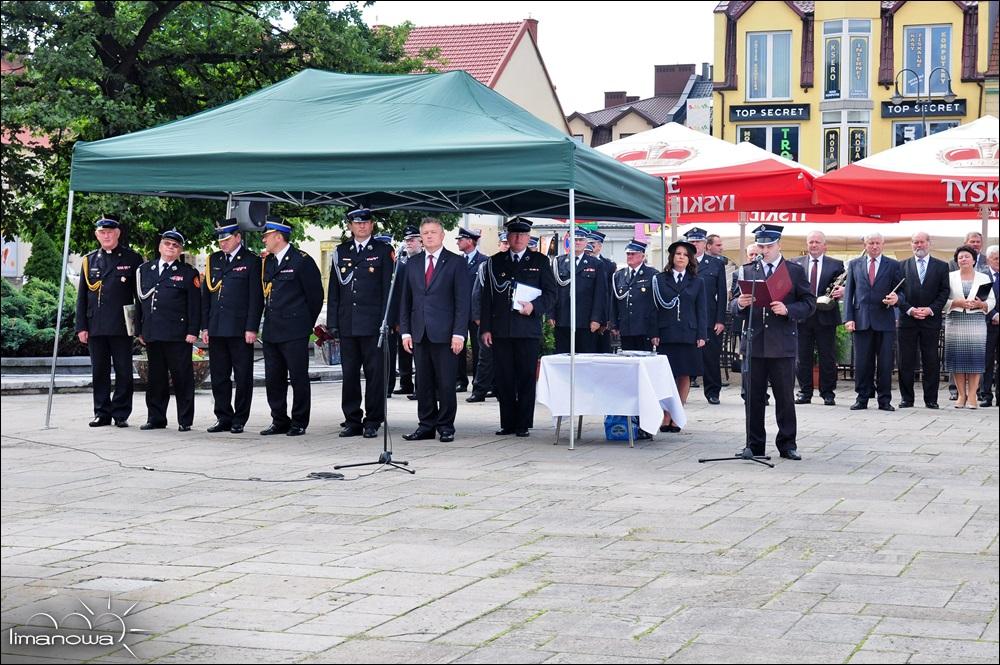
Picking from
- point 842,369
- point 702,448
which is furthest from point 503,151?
point 842,369

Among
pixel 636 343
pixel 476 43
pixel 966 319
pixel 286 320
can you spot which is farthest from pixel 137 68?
pixel 476 43

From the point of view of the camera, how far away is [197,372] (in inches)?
687

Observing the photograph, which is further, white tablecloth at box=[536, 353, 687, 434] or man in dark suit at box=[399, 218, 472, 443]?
A: man in dark suit at box=[399, 218, 472, 443]

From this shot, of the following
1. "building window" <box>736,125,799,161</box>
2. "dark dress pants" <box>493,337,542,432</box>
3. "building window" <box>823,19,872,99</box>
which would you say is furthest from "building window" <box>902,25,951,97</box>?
"dark dress pants" <box>493,337,542,432</box>

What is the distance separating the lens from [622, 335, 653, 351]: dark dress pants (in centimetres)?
1573

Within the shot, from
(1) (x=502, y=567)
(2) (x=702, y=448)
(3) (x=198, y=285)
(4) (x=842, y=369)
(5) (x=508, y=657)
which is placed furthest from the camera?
(4) (x=842, y=369)

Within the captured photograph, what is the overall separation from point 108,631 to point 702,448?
7435mm

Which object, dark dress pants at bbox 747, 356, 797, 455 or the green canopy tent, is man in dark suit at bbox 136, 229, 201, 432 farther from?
dark dress pants at bbox 747, 356, 797, 455

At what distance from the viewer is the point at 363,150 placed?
11.8 m

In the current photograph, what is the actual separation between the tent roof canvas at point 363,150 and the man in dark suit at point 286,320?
852 mm

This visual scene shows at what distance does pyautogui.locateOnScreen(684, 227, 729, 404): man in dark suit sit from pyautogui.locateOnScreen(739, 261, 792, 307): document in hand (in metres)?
5.64

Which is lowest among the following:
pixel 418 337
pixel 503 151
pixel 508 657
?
pixel 508 657

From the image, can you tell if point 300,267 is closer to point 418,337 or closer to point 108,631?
point 418,337

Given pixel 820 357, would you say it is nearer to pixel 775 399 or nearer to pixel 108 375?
pixel 775 399
